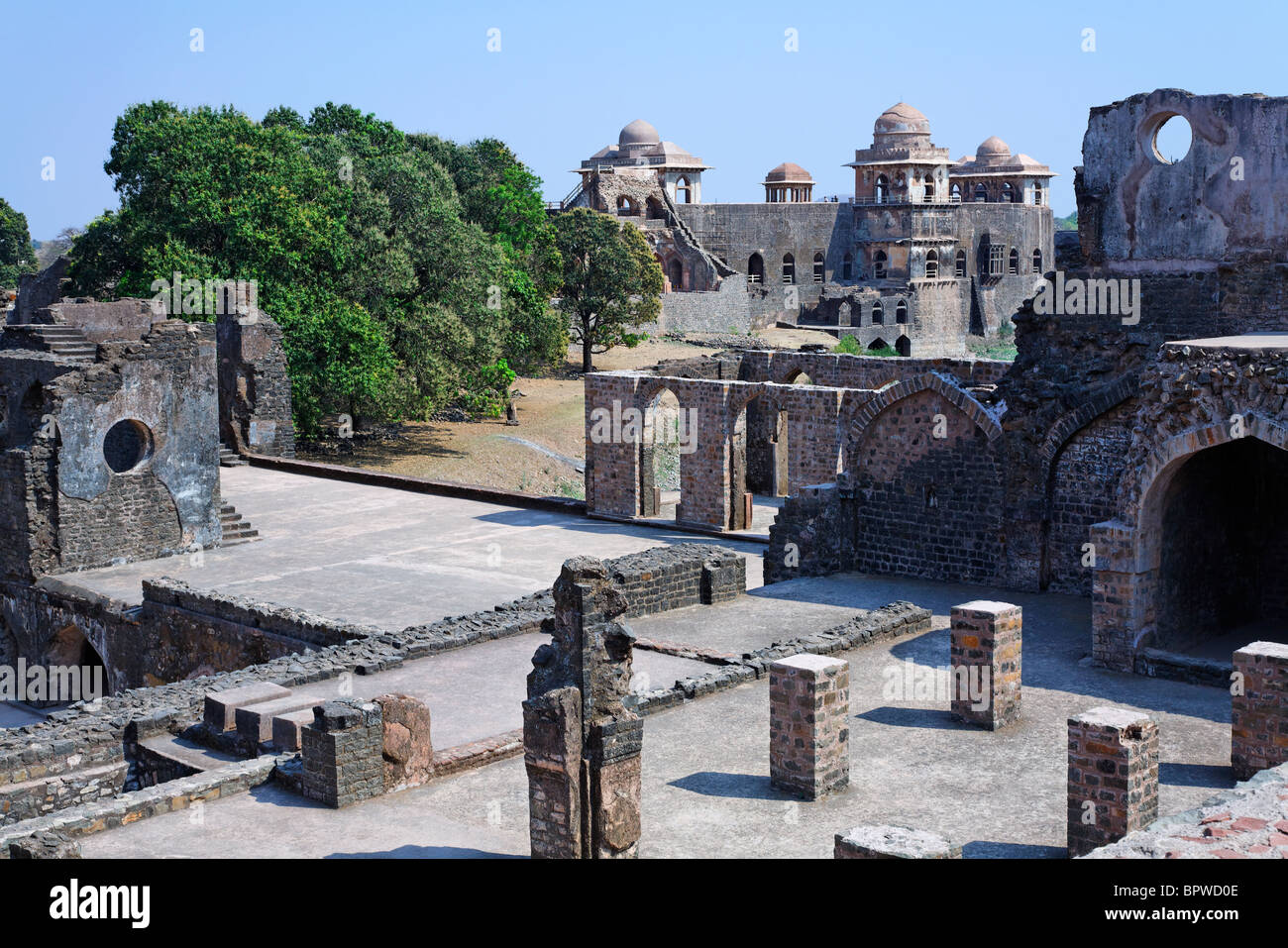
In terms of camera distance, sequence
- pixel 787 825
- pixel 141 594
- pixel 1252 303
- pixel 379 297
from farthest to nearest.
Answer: pixel 379 297
pixel 141 594
pixel 1252 303
pixel 787 825

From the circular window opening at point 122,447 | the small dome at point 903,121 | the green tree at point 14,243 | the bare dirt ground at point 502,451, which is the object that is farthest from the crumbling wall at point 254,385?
the small dome at point 903,121

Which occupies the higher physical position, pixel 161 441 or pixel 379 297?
pixel 379 297

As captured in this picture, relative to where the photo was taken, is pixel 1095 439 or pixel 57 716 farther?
pixel 1095 439

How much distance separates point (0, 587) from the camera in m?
21.5

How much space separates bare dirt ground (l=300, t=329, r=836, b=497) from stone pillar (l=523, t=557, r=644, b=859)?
925 inches

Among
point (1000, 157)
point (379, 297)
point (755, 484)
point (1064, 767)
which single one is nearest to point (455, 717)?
point (1064, 767)

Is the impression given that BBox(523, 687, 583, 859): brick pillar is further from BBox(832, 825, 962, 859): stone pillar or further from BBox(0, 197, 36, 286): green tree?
BBox(0, 197, 36, 286): green tree

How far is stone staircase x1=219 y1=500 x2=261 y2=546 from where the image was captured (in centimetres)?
2255

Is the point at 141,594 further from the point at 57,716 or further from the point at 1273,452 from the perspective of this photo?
the point at 1273,452

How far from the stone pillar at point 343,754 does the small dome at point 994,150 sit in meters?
79.6

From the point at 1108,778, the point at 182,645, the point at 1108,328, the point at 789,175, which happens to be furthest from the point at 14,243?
the point at 1108,778

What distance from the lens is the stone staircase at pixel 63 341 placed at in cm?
2219

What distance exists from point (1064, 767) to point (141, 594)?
12957mm

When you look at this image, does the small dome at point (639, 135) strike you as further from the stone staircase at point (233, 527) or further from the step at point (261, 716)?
the step at point (261, 716)
